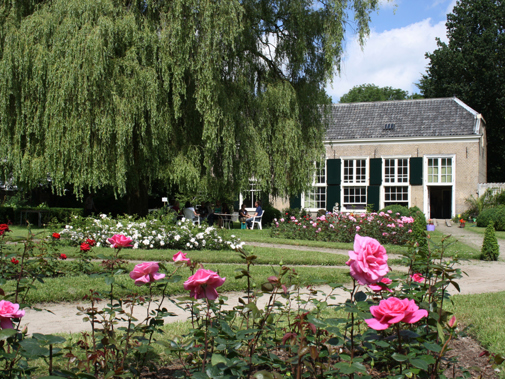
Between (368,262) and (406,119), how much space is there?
24682 millimetres

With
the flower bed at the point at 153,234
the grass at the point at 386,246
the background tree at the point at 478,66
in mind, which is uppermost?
the background tree at the point at 478,66

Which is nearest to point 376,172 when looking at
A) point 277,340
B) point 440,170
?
point 440,170

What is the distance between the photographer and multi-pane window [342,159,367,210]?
23891mm

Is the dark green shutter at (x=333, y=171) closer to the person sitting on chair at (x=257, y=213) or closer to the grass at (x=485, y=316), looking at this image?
the person sitting on chair at (x=257, y=213)

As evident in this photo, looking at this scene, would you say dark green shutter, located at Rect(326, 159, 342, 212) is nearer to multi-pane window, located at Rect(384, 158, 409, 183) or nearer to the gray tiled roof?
the gray tiled roof

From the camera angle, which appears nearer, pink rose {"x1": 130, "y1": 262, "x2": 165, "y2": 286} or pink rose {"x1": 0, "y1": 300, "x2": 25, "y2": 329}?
pink rose {"x1": 0, "y1": 300, "x2": 25, "y2": 329}

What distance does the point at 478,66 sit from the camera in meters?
30.9

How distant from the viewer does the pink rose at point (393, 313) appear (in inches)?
66.3

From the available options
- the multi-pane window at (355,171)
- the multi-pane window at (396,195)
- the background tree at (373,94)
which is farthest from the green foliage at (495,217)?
the background tree at (373,94)

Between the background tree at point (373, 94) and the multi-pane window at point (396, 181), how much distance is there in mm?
24289

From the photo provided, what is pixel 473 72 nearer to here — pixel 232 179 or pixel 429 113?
pixel 429 113

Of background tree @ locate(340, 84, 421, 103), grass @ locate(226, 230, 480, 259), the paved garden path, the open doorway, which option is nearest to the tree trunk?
grass @ locate(226, 230, 480, 259)

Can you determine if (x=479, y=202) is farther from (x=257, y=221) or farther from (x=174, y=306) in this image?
(x=174, y=306)

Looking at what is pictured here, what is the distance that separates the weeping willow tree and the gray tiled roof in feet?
35.9
